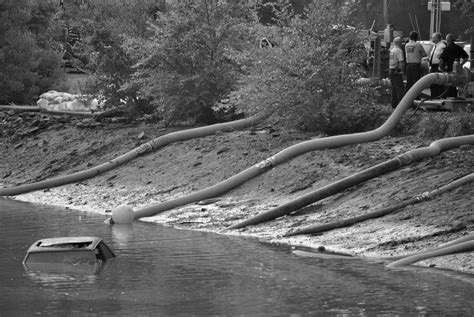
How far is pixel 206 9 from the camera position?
29.1 m

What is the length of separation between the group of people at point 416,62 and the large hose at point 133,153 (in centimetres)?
329

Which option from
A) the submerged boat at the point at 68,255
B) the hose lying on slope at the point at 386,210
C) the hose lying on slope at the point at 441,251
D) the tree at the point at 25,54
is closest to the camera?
the hose lying on slope at the point at 441,251

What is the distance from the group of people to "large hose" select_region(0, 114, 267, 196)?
3.29 m

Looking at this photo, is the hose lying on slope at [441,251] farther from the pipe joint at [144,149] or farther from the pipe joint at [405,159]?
the pipe joint at [144,149]

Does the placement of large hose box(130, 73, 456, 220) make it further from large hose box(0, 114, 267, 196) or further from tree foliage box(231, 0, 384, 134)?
large hose box(0, 114, 267, 196)

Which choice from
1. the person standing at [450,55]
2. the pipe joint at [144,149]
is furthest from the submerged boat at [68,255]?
the person standing at [450,55]

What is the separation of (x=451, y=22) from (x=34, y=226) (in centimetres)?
4457

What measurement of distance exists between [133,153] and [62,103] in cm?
1051

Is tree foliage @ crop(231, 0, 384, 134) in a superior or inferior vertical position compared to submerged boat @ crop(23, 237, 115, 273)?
superior

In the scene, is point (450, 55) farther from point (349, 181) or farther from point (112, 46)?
point (112, 46)

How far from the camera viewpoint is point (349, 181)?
20.6 meters

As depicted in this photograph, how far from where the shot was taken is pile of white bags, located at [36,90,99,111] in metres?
34.1

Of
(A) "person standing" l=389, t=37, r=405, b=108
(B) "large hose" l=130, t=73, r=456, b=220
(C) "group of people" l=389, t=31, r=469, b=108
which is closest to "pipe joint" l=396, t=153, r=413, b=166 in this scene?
(B) "large hose" l=130, t=73, r=456, b=220

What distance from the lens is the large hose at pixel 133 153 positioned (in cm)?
2642
